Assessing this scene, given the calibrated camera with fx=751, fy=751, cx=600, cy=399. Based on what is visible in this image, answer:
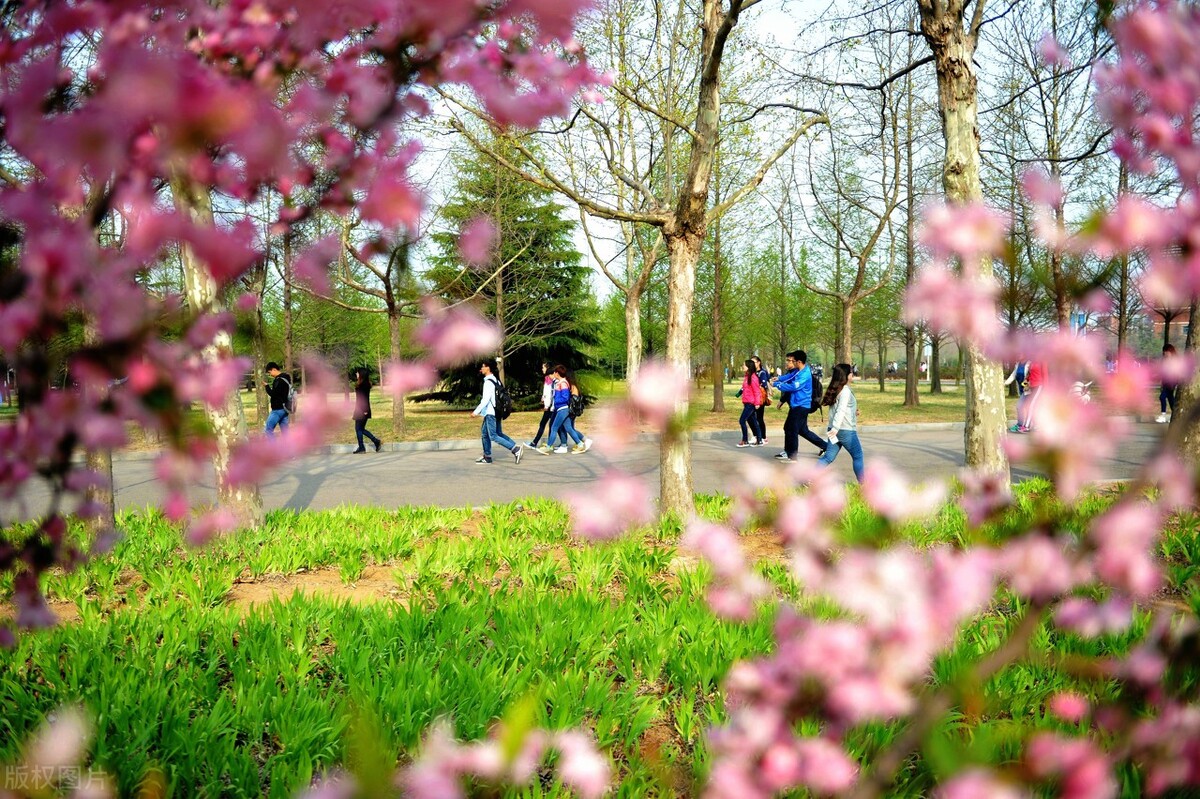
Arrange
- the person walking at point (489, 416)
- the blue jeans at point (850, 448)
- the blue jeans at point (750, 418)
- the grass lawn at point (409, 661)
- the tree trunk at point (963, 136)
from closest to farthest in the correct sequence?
the grass lawn at point (409, 661), the tree trunk at point (963, 136), the blue jeans at point (850, 448), the person walking at point (489, 416), the blue jeans at point (750, 418)

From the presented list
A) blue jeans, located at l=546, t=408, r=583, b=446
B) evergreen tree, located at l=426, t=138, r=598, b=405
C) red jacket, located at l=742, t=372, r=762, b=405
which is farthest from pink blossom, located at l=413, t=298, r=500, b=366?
evergreen tree, located at l=426, t=138, r=598, b=405

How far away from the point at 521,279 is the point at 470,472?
498 inches

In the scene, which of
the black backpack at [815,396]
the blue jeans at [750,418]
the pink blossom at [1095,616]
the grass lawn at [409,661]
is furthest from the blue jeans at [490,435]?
the pink blossom at [1095,616]

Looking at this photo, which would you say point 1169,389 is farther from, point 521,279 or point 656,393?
point 521,279

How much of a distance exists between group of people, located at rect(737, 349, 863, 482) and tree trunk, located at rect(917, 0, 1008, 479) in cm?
217

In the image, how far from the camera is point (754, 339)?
3838 cm

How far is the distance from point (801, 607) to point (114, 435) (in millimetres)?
2850

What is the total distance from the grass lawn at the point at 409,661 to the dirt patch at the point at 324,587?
2cm

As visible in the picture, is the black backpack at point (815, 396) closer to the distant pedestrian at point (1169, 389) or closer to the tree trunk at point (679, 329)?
the distant pedestrian at point (1169, 389)

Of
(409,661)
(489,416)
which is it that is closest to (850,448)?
(489,416)

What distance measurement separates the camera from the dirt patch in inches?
167

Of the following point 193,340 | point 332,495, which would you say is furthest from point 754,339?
point 193,340

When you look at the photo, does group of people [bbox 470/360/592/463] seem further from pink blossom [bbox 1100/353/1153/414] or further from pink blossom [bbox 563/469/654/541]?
pink blossom [bbox 1100/353/1153/414]

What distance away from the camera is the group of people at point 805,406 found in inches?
334
